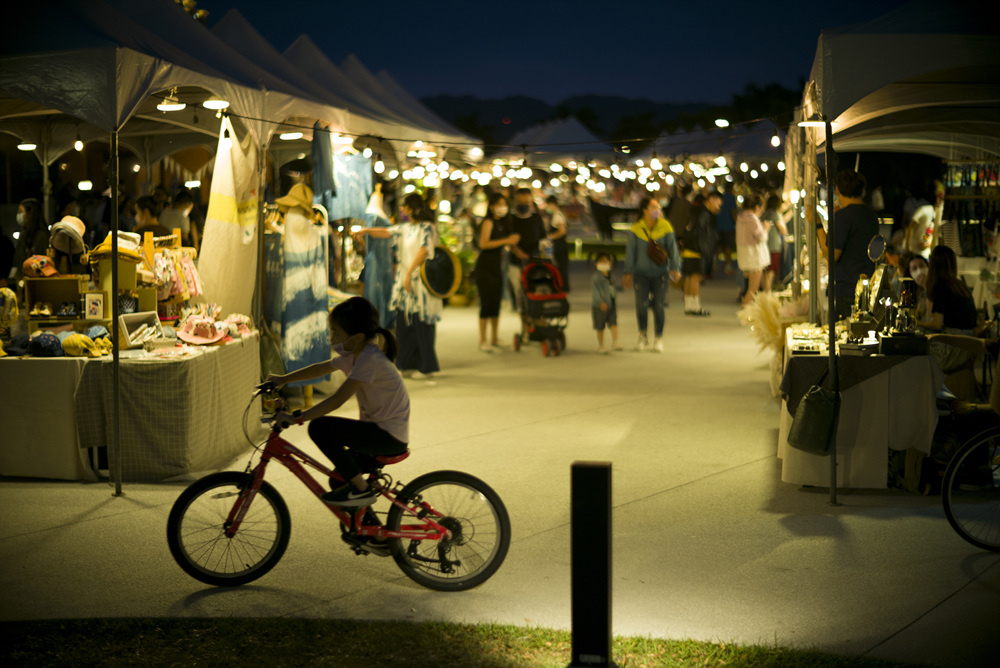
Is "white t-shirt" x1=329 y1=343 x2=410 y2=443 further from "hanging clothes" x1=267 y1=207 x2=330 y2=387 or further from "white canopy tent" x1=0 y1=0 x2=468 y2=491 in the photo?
"hanging clothes" x1=267 y1=207 x2=330 y2=387

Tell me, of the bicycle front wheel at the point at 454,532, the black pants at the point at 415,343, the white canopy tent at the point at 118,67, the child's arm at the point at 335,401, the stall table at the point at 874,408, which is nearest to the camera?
the child's arm at the point at 335,401

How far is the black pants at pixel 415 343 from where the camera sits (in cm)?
1086

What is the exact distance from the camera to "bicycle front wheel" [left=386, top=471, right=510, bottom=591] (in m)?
4.66

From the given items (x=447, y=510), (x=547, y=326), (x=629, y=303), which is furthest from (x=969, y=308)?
(x=629, y=303)

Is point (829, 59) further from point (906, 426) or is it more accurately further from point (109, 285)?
point (109, 285)

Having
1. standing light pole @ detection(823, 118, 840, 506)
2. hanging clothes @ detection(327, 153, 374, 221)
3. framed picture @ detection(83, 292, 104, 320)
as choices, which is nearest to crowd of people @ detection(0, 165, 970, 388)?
standing light pole @ detection(823, 118, 840, 506)

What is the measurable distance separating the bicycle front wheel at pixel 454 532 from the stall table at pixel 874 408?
2.58 meters

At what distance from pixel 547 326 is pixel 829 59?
23.5 ft

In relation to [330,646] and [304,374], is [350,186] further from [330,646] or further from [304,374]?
[330,646]

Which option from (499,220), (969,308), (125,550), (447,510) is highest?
(499,220)

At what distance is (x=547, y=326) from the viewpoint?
41.7 feet

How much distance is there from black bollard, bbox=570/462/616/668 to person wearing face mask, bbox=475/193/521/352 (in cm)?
930

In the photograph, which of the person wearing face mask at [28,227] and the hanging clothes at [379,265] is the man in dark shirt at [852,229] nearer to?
the hanging clothes at [379,265]

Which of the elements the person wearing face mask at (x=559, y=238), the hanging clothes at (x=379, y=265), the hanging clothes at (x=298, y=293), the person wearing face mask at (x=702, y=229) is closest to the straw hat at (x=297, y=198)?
the hanging clothes at (x=298, y=293)
